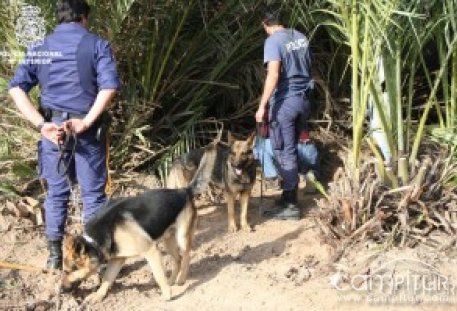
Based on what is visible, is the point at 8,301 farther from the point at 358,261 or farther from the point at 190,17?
the point at 190,17

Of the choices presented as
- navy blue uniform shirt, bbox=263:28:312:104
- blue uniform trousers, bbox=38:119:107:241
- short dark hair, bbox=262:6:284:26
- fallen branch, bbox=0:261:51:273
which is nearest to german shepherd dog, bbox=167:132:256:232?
navy blue uniform shirt, bbox=263:28:312:104

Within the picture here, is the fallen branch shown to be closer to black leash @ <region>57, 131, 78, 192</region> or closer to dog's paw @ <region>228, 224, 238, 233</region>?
black leash @ <region>57, 131, 78, 192</region>

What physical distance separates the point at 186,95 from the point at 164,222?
314 cm

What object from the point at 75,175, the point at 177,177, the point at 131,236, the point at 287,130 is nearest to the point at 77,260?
the point at 131,236

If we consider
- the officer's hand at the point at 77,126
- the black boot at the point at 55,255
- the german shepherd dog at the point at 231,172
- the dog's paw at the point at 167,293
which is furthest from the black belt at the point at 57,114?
the german shepherd dog at the point at 231,172

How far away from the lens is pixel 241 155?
626 cm

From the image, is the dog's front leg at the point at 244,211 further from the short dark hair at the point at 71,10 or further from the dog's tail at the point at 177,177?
the short dark hair at the point at 71,10

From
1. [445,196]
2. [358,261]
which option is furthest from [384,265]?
[445,196]

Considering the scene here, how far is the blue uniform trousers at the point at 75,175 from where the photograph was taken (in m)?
4.80

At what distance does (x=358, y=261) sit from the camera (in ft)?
16.7

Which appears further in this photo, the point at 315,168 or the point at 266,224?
the point at 315,168

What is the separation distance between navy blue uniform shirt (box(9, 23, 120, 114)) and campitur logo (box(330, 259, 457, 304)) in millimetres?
2377

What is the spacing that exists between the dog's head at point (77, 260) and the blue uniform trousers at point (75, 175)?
21.5 inches

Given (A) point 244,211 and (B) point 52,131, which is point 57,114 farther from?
(A) point 244,211
